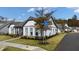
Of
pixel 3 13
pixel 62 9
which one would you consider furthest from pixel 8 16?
pixel 62 9

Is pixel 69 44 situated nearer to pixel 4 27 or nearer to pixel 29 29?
pixel 29 29

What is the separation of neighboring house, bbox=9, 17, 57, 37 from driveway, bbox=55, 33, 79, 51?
20 centimetres

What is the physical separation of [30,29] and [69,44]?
2.04 feet

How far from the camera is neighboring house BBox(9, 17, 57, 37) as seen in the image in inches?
208

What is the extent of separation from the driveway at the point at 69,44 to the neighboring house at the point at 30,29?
200 mm

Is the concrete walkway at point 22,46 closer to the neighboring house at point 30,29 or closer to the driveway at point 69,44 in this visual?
the neighboring house at point 30,29

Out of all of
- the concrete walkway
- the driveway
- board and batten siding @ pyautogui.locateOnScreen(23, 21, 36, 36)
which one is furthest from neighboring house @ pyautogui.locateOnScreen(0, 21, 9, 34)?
the driveway

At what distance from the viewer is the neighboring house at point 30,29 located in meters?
5.28

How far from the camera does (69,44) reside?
5258 millimetres

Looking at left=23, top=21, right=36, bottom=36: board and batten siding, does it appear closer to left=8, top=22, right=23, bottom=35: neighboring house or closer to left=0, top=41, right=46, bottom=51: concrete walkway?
left=8, top=22, right=23, bottom=35: neighboring house

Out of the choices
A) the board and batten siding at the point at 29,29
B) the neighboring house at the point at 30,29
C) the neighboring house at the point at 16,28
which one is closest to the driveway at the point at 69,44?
the neighboring house at the point at 30,29
